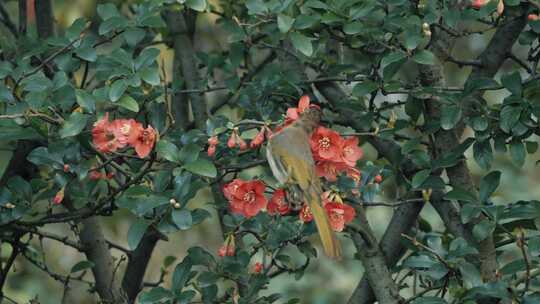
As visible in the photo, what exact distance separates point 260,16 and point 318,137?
0.50 metres

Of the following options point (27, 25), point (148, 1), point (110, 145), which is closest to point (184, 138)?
point (110, 145)

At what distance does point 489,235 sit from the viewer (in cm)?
229

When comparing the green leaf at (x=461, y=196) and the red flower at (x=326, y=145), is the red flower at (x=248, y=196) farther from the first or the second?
the green leaf at (x=461, y=196)

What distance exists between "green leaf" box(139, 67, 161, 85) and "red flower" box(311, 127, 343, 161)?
0.40 metres

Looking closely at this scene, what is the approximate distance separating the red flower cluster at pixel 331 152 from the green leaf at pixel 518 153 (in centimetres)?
38

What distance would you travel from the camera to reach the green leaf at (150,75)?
2.21 metres

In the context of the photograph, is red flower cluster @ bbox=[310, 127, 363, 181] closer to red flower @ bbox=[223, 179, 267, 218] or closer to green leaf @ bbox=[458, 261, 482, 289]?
red flower @ bbox=[223, 179, 267, 218]

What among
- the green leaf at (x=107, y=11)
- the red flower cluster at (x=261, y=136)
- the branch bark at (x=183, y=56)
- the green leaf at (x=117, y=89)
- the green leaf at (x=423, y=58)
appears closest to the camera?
the red flower cluster at (x=261, y=136)

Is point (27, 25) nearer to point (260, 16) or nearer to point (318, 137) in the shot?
point (260, 16)

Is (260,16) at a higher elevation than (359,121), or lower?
higher

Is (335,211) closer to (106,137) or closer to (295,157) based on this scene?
(295,157)

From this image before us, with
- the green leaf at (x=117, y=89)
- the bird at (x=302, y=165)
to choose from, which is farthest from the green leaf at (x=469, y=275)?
the green leaf at (x=117, y=89)

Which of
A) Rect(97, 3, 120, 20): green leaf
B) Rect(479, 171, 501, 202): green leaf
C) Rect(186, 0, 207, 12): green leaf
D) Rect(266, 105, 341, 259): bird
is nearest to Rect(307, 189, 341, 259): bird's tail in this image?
Rect(266, 105, 341, 259): bird

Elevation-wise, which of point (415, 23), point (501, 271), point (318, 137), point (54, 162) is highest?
point (415, 23)
